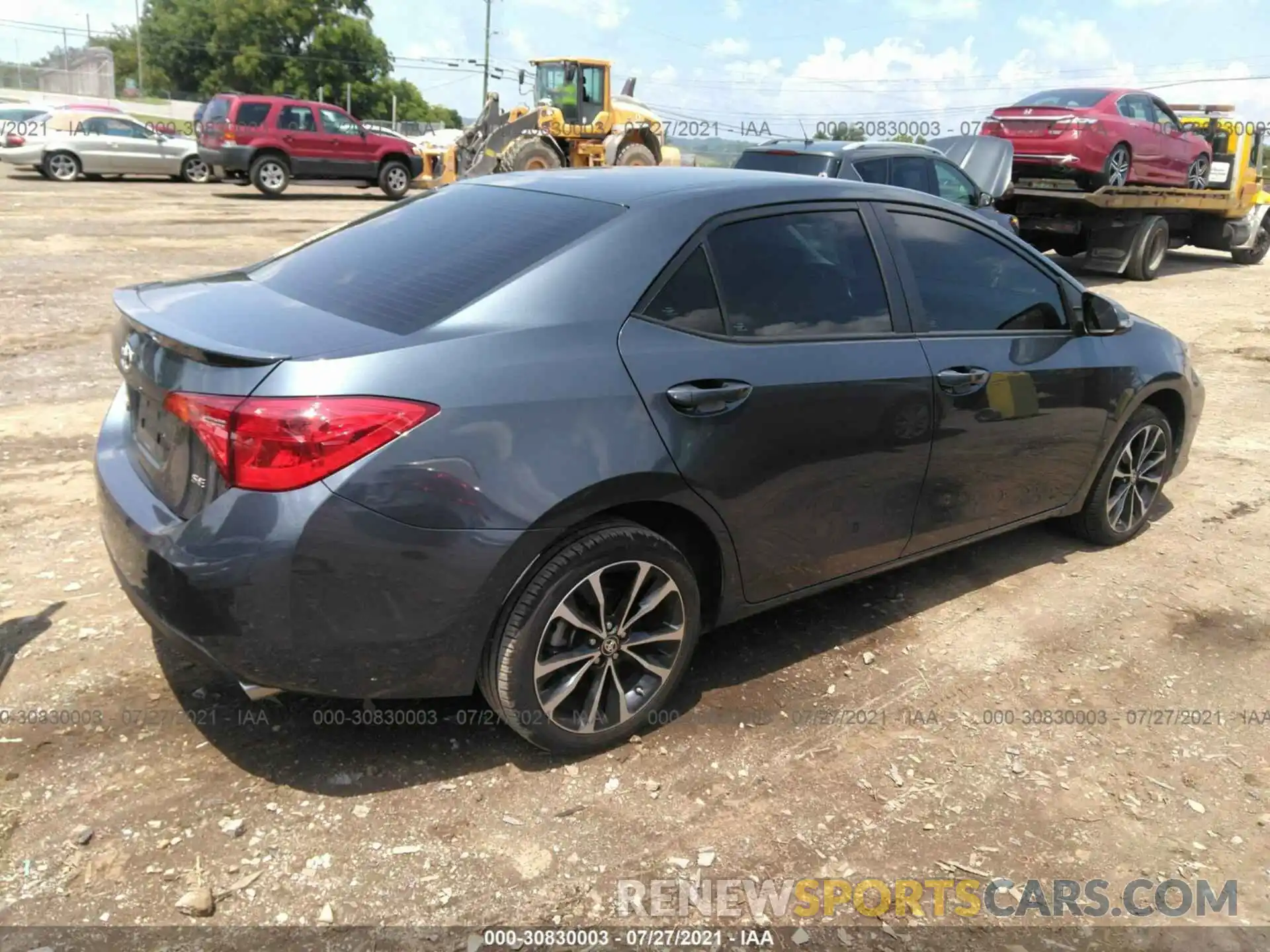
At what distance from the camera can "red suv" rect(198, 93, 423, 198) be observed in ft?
67.8

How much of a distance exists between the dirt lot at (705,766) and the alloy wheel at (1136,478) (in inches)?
10.9

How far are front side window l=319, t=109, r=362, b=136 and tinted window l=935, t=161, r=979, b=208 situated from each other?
15629 millimetres

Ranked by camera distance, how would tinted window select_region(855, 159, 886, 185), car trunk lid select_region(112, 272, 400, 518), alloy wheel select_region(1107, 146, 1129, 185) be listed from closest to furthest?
1. car trunk lid select_region(112, 272, 400, 518)
2. tinted window select_region(855, 159, 886, 185)
3. alloy wheel select_region(1107, 146, 1129, 185)

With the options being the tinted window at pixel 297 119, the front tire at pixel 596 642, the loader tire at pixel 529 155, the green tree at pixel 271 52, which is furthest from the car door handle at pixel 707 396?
the green tree at pixel 271 52

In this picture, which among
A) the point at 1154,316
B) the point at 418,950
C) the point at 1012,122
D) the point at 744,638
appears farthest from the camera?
the point at 1012,122

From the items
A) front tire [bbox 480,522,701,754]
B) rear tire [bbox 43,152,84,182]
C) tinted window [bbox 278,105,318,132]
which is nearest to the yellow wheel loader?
tinted window [bbox 278,105,318,132]

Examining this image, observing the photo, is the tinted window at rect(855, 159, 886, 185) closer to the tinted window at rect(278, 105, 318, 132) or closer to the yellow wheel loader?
the yellow wheel loader

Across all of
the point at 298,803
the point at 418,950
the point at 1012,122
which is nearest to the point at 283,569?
the point at 298,803

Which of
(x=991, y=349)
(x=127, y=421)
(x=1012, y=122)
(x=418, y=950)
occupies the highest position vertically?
(x=1012, y=122)

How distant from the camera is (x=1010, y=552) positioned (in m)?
4.82

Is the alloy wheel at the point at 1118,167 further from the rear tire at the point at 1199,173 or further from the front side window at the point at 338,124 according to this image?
the front side window at the point at 338,124

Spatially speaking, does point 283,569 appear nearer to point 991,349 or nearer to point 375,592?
point 375,592

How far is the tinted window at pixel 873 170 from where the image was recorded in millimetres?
9297

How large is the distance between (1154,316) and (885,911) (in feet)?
36.0
